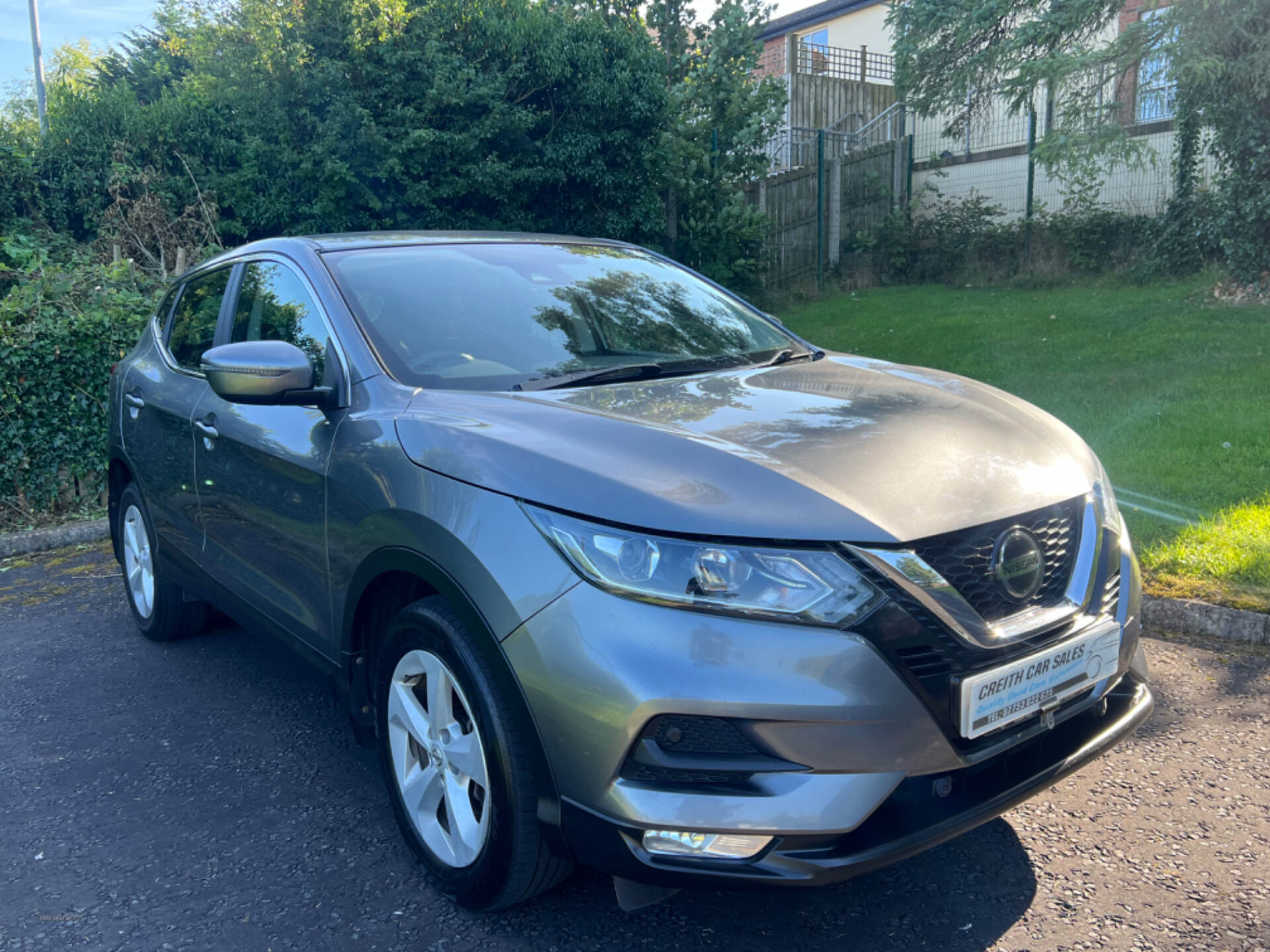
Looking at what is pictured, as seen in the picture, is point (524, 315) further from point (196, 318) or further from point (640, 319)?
point (196, 318)

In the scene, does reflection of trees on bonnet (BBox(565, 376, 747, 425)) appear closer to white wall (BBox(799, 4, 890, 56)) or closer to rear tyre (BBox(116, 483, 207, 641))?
rear tyre (BBox(116, 483, 207, 641))

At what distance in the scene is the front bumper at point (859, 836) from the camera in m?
2.01

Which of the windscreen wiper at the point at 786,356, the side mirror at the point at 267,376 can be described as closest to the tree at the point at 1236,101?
the windscreen wiper at the point at 786,356

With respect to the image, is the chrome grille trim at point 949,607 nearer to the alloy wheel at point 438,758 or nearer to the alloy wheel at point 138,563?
the alloy wheel at point 438,758

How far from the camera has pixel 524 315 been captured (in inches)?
131

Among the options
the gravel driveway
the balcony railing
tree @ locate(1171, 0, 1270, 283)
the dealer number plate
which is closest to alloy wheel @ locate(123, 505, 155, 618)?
the gravel driveway

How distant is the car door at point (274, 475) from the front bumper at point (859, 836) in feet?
4.08

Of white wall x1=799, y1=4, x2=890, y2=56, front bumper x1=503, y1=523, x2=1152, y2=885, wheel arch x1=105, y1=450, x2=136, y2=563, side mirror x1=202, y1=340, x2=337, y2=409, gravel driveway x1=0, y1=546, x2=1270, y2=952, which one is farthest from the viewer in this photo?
white wall x1=799, y1=4, x2=890, y2=56

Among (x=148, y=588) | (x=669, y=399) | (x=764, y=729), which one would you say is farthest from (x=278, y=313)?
(x=764, y=729)

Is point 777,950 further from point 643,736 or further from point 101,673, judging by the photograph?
point 101,673

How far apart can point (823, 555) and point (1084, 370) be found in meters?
7.40

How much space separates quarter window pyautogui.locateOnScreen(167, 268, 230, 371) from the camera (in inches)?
160

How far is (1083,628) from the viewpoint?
2365mm

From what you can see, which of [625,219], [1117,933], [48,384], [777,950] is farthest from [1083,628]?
[625,219]
